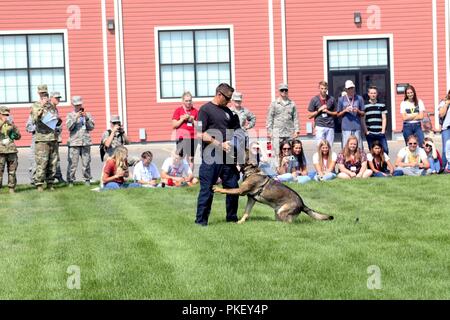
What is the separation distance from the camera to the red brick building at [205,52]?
1226 inches

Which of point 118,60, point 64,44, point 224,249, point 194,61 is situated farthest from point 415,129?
point 64,44

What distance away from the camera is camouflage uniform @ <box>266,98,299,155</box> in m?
20.9

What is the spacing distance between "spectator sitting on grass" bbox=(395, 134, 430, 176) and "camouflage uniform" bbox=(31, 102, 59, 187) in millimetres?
6654

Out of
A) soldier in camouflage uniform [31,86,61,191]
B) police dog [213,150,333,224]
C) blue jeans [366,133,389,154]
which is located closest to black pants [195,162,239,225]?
police dog [213,150,333,224]

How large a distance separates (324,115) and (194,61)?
1135 centimetres

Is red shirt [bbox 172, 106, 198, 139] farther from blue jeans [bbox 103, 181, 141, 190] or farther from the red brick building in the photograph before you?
the red brick building

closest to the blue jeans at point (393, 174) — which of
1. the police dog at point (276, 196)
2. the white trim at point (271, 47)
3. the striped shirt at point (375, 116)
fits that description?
the striped shirt at point (375, 116)

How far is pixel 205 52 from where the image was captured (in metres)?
31.8

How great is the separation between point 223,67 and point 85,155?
12.3 m

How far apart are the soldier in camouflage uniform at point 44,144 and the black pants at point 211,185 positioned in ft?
19.4

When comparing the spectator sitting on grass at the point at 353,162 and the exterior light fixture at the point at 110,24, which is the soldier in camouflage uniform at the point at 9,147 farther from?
the exterior light fixture at the point at 110,24

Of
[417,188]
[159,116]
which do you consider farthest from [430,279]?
[159,116]

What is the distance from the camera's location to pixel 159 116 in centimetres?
3156

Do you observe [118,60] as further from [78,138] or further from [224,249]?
[224,249]
